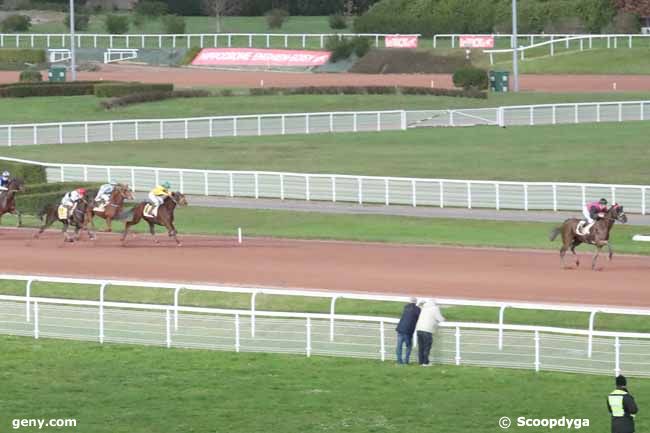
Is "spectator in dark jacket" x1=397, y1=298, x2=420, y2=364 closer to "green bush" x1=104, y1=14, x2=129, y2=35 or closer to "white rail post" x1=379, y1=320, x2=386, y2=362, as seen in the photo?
"white rail post" x1=379, y1=320, x2=386, y2=362

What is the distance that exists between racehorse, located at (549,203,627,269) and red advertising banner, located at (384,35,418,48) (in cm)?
5255

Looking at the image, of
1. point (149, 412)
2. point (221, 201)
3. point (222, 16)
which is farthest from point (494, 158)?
point (222, 16)

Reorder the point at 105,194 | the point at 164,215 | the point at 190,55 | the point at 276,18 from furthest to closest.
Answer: the point at 276,18, the point at 190,55, the point at 105,194, the point at 164,215

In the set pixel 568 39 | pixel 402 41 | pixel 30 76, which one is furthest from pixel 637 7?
pixel 30 76

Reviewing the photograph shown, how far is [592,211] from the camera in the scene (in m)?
30.6

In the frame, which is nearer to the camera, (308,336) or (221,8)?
(308,336)

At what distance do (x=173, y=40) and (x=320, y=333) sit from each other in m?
67.5

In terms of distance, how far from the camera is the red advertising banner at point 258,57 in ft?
273

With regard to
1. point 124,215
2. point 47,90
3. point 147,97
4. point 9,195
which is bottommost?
point 124,215

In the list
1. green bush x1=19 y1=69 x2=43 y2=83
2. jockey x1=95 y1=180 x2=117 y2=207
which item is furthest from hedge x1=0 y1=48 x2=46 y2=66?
jockey x1=95 y1=180 x2=117 y2=207

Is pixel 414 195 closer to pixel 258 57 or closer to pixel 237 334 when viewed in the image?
pixel 237 334

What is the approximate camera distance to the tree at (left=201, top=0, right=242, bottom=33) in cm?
9831

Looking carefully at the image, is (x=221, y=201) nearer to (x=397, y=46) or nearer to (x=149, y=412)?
(x=149, y=412)

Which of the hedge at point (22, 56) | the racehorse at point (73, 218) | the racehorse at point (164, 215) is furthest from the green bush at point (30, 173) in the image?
the hedge at point (22, 56)
